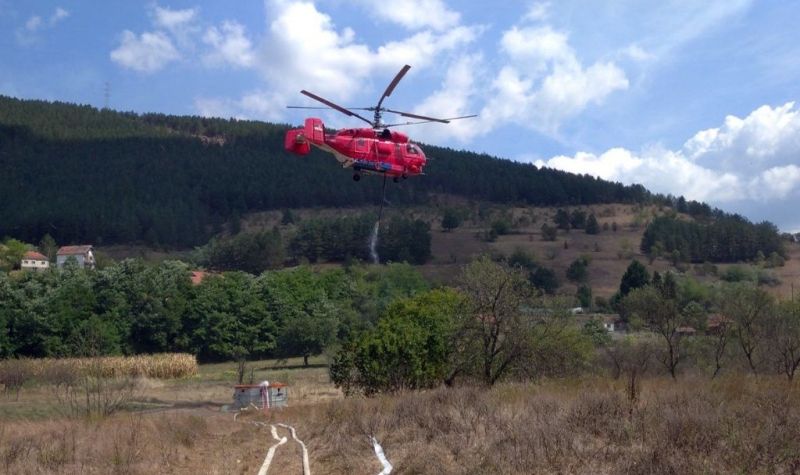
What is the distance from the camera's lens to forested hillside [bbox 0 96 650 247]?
12462 cm

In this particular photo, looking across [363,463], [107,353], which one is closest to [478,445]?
[363,463]

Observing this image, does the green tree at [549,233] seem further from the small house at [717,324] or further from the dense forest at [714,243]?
the small house at [717,324]

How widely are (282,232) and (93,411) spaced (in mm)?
100907

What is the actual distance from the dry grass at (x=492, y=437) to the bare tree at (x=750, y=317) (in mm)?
19120

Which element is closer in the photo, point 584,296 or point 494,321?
point 494,321

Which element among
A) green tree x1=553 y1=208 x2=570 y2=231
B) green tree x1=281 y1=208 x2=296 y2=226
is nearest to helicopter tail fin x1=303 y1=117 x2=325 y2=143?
green tree x1=553 y1=208 x2=570 y2=231

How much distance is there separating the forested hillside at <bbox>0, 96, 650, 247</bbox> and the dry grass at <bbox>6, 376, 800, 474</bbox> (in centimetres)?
10826

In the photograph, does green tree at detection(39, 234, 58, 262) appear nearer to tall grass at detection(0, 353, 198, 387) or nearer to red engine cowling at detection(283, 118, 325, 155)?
tall grass at detection(0, 353, 198, 387)

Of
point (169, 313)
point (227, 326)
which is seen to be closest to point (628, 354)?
point (227, 326)

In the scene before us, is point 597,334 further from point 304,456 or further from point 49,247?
point 49,247

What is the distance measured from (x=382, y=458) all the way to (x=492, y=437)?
2031 millimetres

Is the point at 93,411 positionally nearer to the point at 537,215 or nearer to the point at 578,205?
the point at 537,215

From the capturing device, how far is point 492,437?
43.6 ft

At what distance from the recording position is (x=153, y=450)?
16.8 meters
